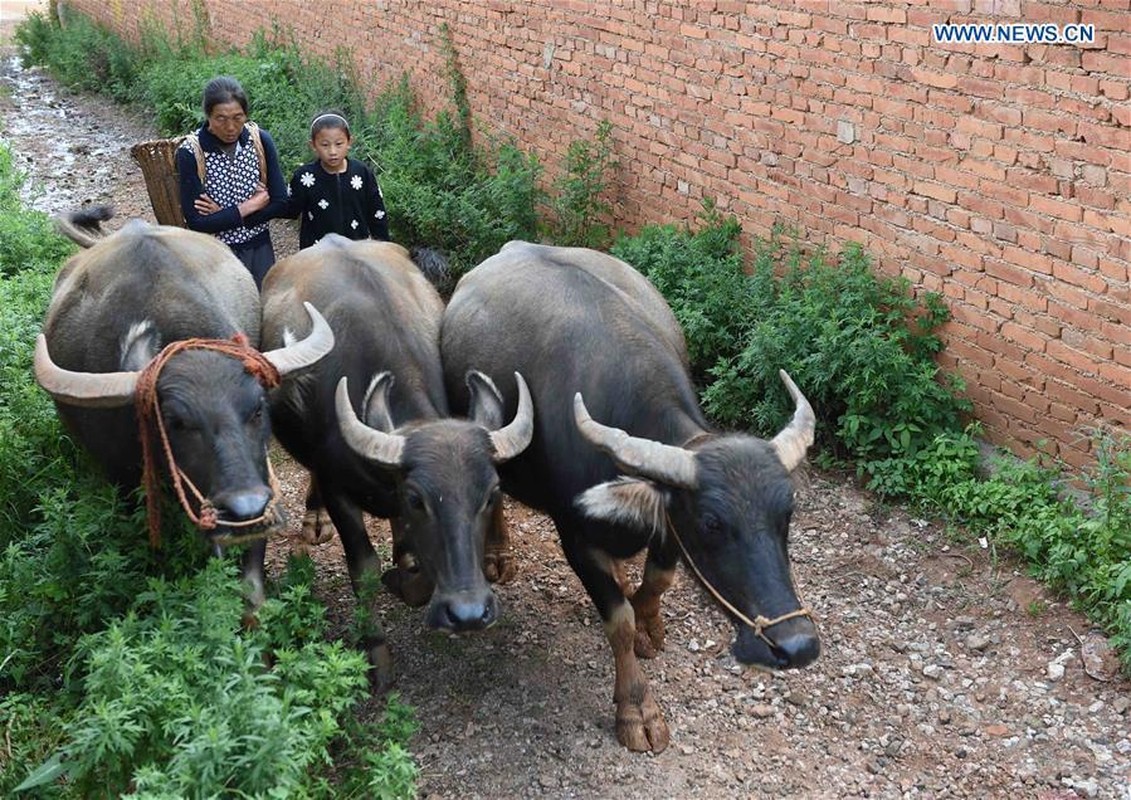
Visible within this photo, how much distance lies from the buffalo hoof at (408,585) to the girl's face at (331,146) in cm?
238

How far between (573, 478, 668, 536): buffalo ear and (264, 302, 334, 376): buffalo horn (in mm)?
1234

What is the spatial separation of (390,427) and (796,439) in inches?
59.6

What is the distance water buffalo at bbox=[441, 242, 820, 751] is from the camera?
3.70 metres

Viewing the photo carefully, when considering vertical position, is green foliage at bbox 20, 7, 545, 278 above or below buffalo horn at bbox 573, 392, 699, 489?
below

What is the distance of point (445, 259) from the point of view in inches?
341

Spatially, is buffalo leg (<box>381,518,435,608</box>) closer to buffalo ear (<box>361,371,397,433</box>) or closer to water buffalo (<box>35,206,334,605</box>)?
buffalo ear (<box>361,371,397,433</box>)

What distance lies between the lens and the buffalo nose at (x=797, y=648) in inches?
141

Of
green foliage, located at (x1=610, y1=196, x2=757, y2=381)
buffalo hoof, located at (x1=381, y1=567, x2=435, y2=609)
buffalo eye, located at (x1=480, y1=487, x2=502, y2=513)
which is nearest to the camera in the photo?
buffalo eye, located at (x1=480, y1=487, x2=502, y2=513)

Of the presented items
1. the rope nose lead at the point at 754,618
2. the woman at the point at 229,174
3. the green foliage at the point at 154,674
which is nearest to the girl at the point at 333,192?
the woman at the point at 229,174

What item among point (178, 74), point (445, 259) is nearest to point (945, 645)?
point (445, 259)

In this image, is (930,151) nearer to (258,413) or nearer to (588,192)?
(588,192)

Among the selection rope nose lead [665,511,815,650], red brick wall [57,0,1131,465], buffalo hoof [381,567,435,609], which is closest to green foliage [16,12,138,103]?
red brick wall [57,0,1131,465]

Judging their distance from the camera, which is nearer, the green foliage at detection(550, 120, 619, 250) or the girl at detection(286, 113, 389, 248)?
the girl at detection(286, 113, 389, 248)

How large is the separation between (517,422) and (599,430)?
0.52 meters
